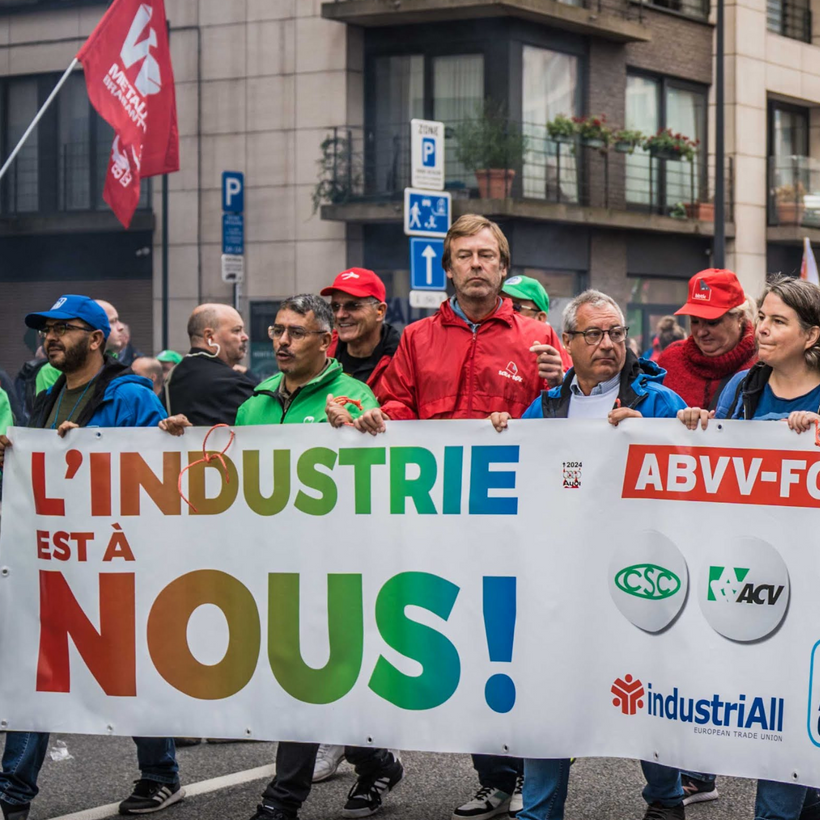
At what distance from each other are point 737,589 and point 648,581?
28cm

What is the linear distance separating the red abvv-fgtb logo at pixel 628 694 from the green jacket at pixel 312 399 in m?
1.36

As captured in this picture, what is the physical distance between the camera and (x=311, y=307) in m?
5.42

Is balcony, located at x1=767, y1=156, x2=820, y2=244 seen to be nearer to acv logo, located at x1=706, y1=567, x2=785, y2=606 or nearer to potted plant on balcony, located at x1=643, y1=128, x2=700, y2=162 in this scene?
potted plant on balcony, located at x1=643, y1=128, x2=700, y2=162

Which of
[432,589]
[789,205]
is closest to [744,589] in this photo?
[432,589]

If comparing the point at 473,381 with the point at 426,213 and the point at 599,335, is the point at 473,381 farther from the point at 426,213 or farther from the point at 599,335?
the point at 426,213

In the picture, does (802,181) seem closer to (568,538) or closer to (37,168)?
(37,168)

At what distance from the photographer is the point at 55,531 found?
5.38 metres

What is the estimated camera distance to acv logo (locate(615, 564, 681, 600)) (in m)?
4.55

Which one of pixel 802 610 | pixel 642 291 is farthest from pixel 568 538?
pixel 642 291

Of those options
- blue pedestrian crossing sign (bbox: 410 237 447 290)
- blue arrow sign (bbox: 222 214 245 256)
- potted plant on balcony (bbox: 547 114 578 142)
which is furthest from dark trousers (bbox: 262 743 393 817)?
potted plant on balcony (bbox: 547 114 578 142)

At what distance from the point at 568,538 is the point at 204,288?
64.3ft

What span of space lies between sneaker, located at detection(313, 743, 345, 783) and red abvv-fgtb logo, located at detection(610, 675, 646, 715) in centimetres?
196

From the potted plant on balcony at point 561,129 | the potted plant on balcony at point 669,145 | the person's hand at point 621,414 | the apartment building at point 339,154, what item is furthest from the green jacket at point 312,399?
the potted plant on balcony at point 669,145

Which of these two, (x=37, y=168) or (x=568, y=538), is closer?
(x=568, y=538)
